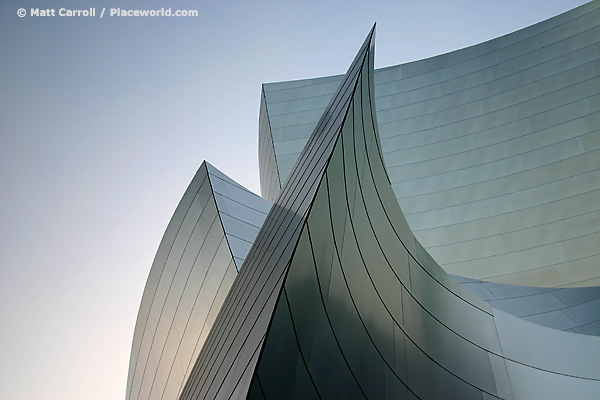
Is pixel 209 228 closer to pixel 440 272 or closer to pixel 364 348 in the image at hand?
pixel 440 272

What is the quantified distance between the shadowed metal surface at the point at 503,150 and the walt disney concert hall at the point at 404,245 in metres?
0.07

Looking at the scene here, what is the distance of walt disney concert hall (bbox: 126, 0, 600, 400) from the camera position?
5312 mm

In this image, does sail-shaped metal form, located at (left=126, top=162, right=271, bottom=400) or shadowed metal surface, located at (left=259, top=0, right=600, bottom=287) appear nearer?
sail-shaped metal form, located at (left=126, top=162, right=271, bottom=400)

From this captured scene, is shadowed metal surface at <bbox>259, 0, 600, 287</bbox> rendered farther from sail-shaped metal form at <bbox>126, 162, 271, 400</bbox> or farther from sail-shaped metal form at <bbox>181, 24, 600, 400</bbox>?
sail-shaped metal form at <bbox>181, 24, 600, 400</bbox>

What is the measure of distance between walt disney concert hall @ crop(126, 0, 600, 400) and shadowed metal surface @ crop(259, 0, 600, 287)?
7 centimetres

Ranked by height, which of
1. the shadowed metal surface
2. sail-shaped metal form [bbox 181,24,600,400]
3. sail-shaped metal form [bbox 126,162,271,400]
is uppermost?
the shadowed metal surface

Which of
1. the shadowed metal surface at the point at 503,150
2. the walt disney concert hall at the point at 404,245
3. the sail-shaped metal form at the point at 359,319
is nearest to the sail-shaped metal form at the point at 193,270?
the walt disney concert hall at the point at 404,245

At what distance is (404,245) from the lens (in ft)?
27.4

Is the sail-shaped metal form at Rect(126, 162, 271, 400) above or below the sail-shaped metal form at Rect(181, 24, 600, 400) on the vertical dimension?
above

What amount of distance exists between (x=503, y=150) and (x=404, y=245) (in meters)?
15.7

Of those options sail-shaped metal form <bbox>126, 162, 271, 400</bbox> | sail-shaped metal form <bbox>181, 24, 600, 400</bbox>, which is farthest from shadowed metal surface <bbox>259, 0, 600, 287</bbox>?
sail-shaped metal form <bbox>181, 24, 600, 400</bbox>

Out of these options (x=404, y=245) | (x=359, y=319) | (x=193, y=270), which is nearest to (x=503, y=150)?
(x=193, y=270)

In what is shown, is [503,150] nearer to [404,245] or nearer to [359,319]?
[404,245]

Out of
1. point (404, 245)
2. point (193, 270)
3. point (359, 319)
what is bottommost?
point (359, 319)
